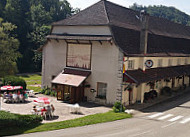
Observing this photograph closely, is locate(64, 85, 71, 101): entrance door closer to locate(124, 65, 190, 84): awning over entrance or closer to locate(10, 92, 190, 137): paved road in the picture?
locate(124, 65, 190, 84): awning over entrance

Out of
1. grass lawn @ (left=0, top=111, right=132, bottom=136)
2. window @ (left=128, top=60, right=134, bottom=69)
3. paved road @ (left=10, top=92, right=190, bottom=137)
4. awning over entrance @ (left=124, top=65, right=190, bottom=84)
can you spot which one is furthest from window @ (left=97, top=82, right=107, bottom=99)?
grass lawn @ (left=0, top=111, right=132, bottom=136)

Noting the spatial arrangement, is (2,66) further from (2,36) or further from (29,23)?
(29,23)

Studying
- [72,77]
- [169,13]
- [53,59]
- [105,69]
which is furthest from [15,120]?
[169,13]

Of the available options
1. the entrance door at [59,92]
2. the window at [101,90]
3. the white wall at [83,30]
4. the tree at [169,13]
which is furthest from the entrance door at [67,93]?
the tree at [169,13]

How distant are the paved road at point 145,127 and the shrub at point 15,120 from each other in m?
1.50

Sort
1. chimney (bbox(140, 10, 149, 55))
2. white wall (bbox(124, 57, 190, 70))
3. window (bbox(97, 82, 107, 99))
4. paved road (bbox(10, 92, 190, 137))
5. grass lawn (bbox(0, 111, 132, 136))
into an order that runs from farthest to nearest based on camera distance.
A: chimney (bbox(140, 10, 149, 55)), white wall (bbox(124, 57, 190, 70)), window (bbox(97, 82, 107, 99)), paved road (bbox(10, 92, 190, 137)), grass lawn (bbox(0, 111, 132, 136))

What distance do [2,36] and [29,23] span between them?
42.7m

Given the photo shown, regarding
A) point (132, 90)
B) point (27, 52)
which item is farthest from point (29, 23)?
point (132, 90)

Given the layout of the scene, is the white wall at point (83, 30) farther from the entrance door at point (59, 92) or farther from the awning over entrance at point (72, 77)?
the entrance door at point (59, 92)

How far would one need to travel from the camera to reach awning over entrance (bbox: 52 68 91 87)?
88.0 feet

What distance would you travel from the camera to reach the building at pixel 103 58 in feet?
85.4

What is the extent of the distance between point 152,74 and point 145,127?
478 inches

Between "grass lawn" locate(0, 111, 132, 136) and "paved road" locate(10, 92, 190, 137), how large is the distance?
1.97 ft

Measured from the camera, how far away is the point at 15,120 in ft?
53.3
